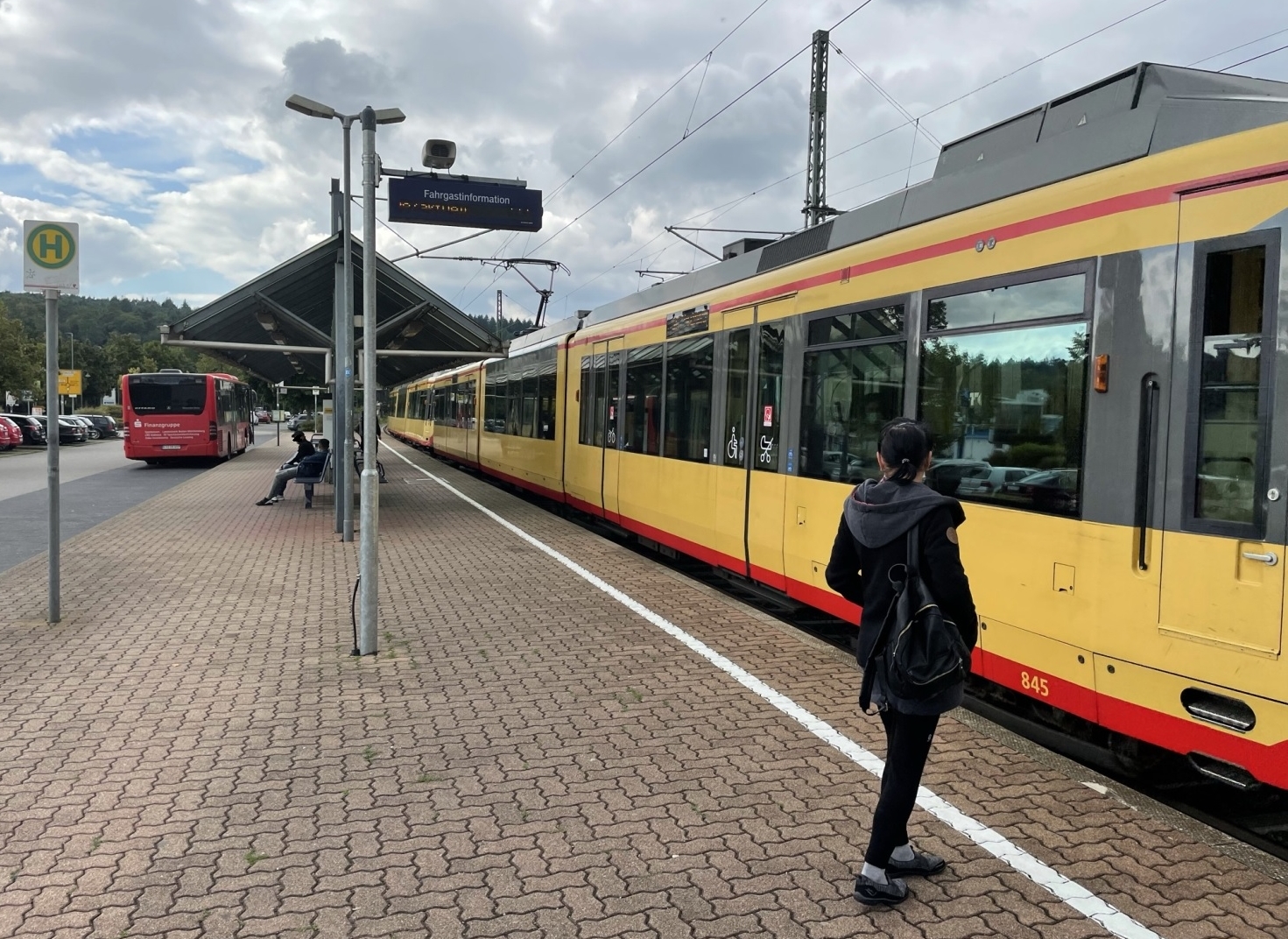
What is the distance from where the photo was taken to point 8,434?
3844 cm

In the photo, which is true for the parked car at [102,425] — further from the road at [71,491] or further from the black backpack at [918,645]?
the black backpack at [918,645]

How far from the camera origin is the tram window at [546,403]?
1641cm

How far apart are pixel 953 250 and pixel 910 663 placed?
3318 millimetres

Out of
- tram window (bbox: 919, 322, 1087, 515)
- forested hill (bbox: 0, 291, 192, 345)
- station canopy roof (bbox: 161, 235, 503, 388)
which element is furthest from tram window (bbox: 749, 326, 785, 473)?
forested hill (bbox: 0, 291, 192, 345)

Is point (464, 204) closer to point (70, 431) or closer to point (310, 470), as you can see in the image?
point (310, 470)

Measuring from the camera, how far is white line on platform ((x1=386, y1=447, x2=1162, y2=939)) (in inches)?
139

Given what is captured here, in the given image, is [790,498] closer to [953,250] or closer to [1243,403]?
[953,250]

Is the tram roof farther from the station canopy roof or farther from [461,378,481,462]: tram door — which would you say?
[461,378,481,462]: tram door

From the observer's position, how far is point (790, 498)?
7914 mm

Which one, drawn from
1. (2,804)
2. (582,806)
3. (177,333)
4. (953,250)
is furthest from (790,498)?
(177,333)

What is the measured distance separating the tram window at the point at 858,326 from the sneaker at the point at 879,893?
374 centimetres

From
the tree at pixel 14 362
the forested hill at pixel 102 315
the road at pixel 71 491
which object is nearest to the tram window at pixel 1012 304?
the road at pixel 71 491

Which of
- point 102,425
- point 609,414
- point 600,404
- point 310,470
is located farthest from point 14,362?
point 609,414

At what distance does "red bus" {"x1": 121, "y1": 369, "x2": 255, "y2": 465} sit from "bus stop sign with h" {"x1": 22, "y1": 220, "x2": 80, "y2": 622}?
23001 mm
